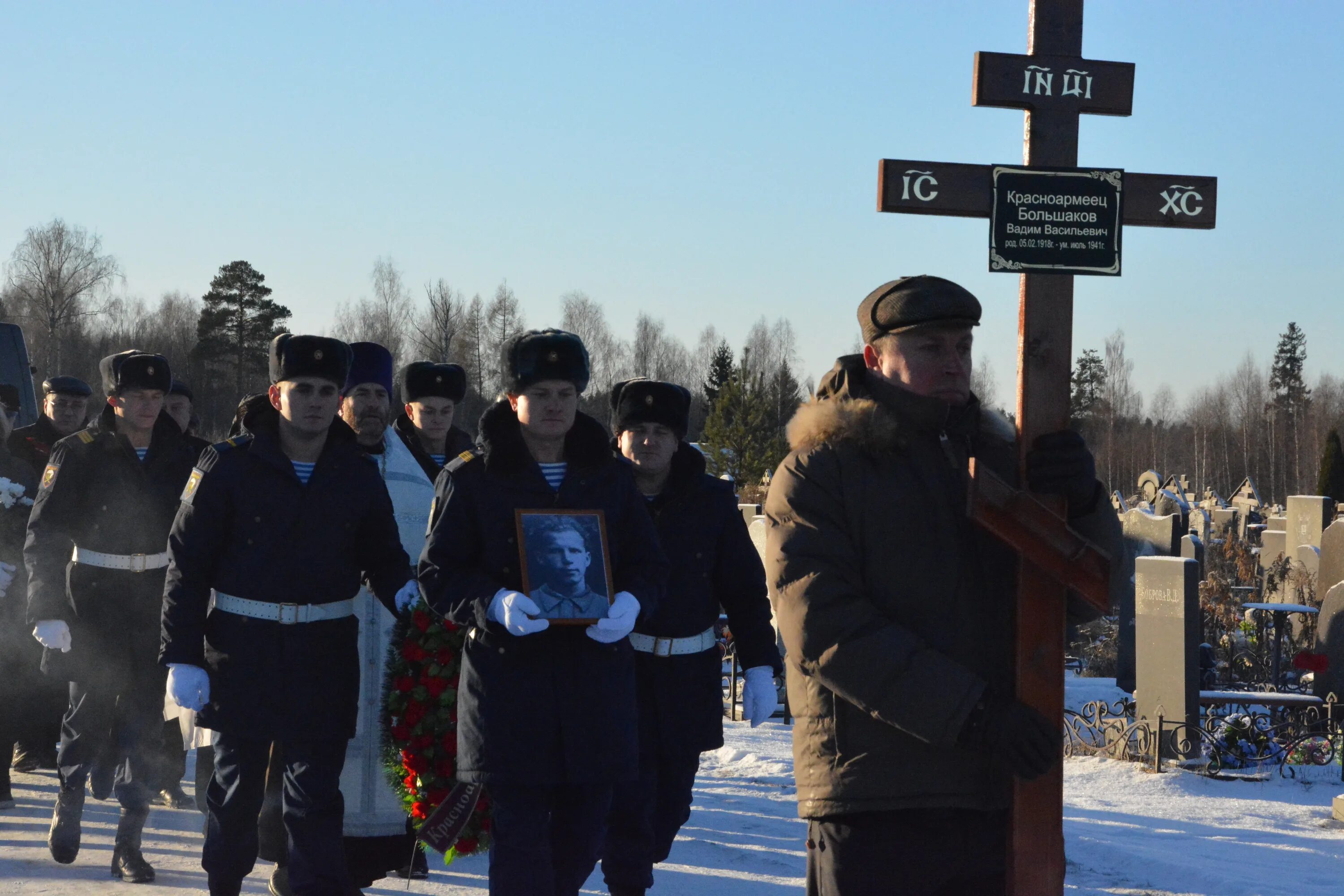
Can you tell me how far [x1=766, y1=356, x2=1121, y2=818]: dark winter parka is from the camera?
274cm

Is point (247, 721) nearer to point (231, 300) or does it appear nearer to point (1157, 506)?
point (1157, 506)

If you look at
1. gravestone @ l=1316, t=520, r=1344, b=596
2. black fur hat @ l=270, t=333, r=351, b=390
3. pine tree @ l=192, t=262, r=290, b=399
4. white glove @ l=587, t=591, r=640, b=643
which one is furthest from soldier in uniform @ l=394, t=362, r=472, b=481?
pine tree @ l=192, t=262, r=290, b=399

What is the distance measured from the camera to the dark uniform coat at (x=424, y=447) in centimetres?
588

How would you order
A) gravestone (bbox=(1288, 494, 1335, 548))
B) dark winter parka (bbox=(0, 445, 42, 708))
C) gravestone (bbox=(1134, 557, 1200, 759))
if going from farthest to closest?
gravestone (bbox=(1288, 494, 1335, 548)) → gravestone (bbox=(1134, 557, 1200, 759)) → dark winter parka (bbox=(0, 445, 42, 708))

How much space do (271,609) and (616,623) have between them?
1.37 m

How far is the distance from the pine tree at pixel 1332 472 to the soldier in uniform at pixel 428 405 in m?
41.5

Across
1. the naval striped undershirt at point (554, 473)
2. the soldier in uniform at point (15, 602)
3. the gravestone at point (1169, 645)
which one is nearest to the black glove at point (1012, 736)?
the naval striped undershirt at point (554, 473)

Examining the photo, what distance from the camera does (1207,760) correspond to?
375 inches

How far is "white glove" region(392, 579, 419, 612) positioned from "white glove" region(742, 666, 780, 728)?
1212 mm

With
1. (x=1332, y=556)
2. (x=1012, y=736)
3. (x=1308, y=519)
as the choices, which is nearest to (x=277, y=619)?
(x=1012, y=736)

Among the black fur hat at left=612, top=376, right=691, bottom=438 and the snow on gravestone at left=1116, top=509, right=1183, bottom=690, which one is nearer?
the black fur hat at left=612, top=376, right=691, bottom=438

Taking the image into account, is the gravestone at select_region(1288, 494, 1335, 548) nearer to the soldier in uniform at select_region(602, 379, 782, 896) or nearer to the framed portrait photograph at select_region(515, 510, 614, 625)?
the soldier in uniform at select_region(602, 379, 782, 896)

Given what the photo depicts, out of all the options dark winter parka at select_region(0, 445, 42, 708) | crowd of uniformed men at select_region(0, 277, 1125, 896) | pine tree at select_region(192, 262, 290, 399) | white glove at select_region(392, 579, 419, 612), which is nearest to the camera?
crowd of uniformed men at select_region(0, 277, 1125, 896)

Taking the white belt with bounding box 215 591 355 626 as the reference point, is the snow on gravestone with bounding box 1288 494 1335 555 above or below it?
above
